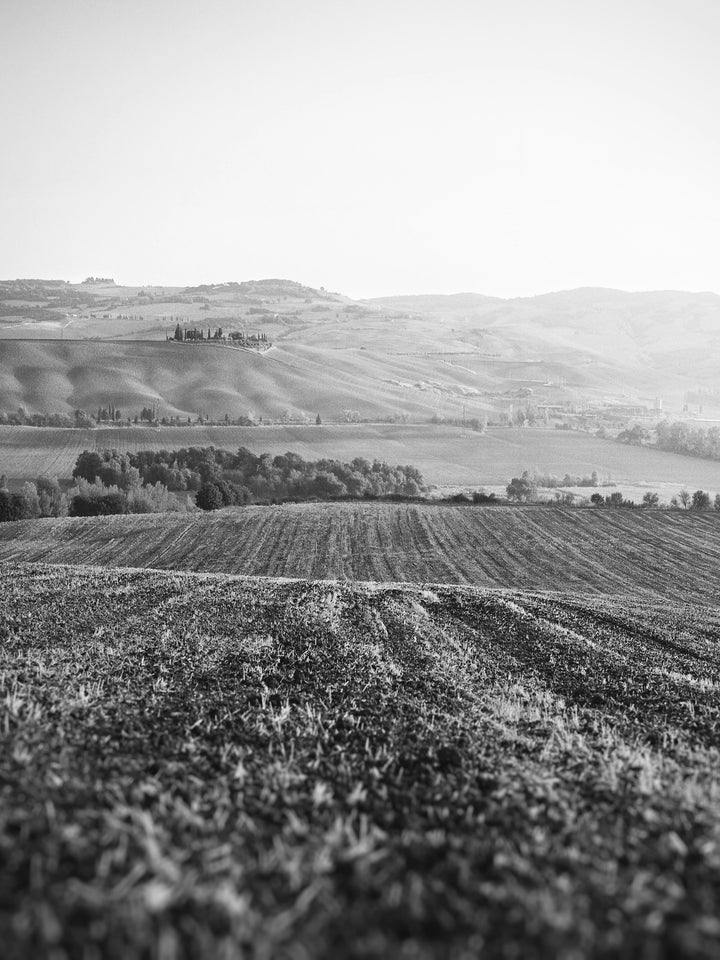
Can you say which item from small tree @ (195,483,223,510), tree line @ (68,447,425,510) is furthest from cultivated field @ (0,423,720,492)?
small tree @ (195,483,223,510)

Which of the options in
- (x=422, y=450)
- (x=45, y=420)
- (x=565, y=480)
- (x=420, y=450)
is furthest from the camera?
(x=45, y=420)

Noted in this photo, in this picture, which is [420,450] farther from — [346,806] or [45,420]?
[346,806]

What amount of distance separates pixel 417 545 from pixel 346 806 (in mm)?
Result: 58168

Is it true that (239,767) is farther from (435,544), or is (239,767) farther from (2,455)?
(2,455)

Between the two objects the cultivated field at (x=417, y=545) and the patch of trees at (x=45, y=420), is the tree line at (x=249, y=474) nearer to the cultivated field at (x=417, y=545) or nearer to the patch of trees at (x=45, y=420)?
the cultivated field at (x=417, y=545)

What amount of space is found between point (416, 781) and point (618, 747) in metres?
3.48

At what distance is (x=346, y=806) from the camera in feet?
20.0

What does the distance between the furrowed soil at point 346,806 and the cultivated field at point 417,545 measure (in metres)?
38.5

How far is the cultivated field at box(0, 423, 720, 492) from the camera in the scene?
5118 inches

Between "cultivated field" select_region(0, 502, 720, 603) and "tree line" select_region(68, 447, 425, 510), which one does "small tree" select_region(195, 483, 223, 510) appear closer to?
"tree line" select_region(68, 447, 425, 510)

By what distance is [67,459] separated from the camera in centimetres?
12375

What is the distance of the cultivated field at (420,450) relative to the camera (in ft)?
427

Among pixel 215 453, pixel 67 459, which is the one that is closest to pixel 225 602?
pixel 215 453

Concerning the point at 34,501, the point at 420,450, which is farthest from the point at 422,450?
the point at 34,501
